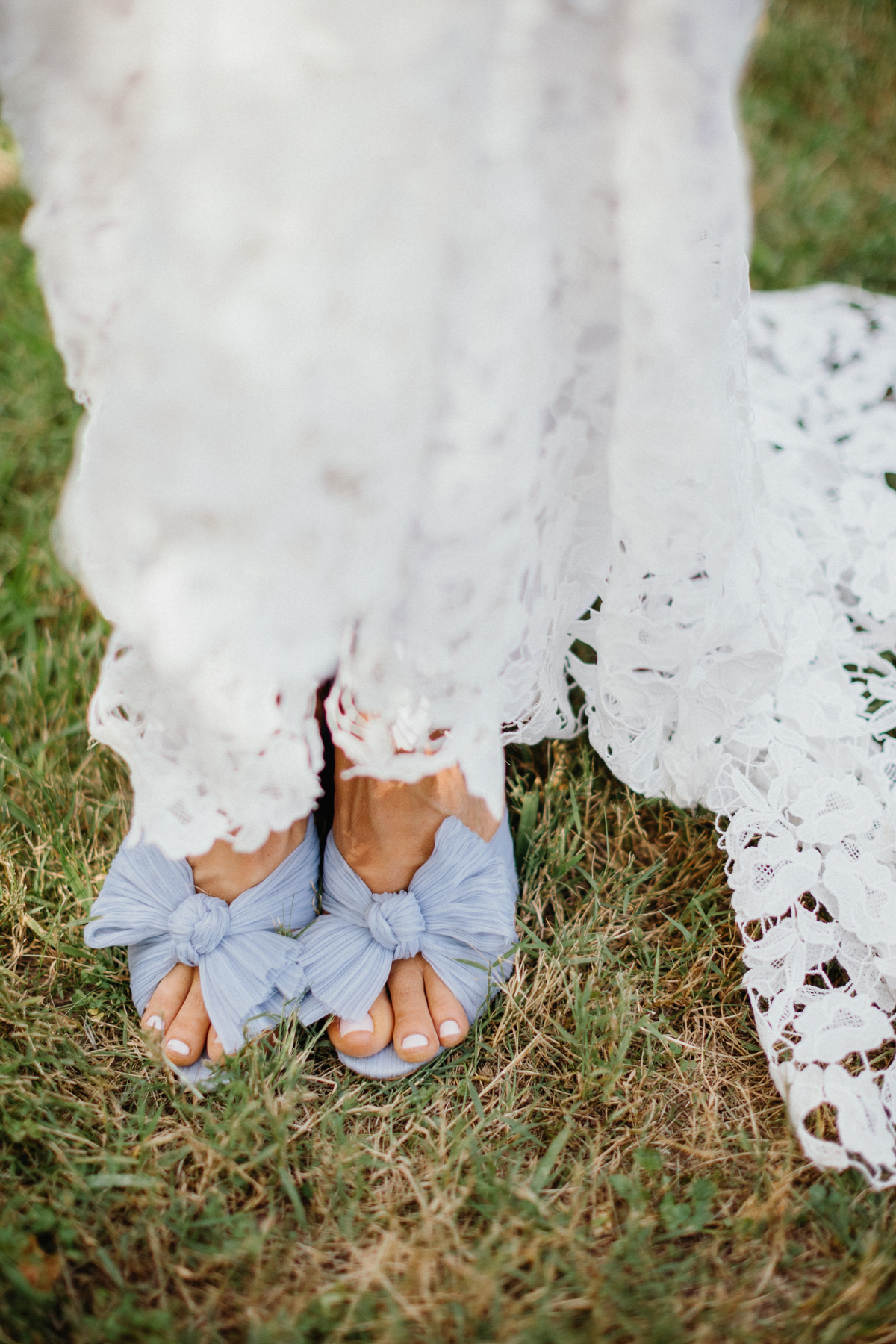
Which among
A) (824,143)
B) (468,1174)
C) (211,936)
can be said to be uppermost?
(824,143)

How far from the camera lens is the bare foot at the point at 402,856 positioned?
1.03 meters

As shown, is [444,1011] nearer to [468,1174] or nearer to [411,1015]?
[411,1015]

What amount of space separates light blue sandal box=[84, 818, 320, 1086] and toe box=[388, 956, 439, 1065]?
0.36 ft

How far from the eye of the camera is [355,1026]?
1031mm

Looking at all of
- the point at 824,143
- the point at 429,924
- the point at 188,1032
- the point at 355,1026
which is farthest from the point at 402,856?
the point at 824,143

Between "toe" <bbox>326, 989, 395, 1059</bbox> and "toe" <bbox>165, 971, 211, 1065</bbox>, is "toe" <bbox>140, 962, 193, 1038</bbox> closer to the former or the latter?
"toe" <bbox>165, 971, 211, 1065</bbox>

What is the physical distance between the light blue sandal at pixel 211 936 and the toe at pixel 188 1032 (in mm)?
12

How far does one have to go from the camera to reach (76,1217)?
0.90 m

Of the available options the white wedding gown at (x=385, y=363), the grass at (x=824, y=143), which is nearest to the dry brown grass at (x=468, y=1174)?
the white wedding gown at (x=385, y=363)

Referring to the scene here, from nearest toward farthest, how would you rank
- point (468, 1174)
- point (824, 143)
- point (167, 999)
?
point (468, 1174) < point (167, 999) < point (824, 143)

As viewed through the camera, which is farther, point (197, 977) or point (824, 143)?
point (824, 143)

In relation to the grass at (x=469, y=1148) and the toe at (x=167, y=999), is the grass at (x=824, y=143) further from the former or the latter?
the toe at (x=167, y=999)

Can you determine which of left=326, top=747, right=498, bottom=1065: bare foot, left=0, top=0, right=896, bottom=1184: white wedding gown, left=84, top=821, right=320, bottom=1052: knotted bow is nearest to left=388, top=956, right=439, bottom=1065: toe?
left=326, top=747, right=498, bottom=1065: bare foot

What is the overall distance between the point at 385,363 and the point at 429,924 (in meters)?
A: 0.68
